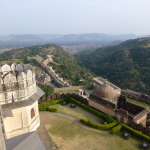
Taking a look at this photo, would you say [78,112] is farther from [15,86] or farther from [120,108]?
[15,86]

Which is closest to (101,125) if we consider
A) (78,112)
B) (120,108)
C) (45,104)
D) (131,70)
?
(120,108)

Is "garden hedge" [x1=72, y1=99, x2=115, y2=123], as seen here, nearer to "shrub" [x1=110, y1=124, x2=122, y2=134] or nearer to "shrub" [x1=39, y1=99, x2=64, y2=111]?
"shrub" [x1=110, y1=124, x2=122, y2=134]

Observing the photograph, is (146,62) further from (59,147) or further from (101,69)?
(59,147)

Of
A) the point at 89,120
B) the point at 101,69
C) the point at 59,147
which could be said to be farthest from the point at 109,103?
the point at 101,69

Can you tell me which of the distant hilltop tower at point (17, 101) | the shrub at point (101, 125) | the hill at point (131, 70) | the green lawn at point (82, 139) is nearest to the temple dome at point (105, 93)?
the shrub at point (101, 125)

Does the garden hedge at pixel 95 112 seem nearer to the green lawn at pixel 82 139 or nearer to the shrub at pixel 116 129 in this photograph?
the shrub at pixel 116 129

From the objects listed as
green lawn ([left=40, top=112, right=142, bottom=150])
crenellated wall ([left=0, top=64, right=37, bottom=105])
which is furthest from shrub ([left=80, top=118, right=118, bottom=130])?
crenellated wall ([left=0, top=64, right=37, bottom=105])
